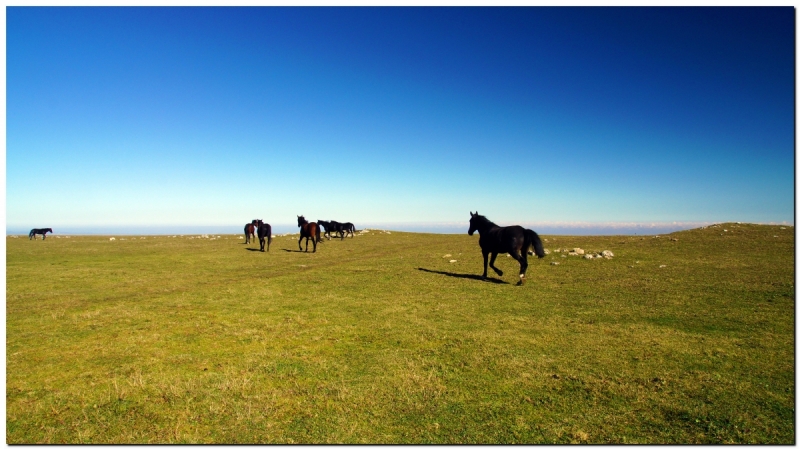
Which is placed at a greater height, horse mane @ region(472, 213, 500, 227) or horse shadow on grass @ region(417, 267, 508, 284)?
horse mane @ region(472, 213, 500, 227)

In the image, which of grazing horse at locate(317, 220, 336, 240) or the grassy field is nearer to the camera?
the grassy field

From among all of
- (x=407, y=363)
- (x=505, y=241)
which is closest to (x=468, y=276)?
(x=505, y=241)

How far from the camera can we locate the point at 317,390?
5680 mm

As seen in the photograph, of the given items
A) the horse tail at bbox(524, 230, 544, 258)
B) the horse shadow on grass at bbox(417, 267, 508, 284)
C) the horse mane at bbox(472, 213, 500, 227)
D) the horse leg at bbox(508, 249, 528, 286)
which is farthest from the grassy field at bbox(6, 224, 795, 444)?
the horse mane at bbox(472, 213, 500, 227)

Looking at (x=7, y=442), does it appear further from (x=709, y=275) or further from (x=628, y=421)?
(x=709, y=275)

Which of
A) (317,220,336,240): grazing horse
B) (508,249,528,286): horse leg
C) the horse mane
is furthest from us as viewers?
(317,220,336,240): grazing horse

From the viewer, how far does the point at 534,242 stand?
15.1m

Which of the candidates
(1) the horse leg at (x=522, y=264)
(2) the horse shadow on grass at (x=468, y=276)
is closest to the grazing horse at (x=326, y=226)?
(2) the horse shadow on grass at (x=468, y=276)

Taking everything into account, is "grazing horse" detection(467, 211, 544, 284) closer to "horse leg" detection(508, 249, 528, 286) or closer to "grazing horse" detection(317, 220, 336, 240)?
"horse leg" detection(508, 249, 528, 286)

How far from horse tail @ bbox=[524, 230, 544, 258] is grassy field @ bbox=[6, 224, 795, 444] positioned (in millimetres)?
1285

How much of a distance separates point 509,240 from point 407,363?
1057cm

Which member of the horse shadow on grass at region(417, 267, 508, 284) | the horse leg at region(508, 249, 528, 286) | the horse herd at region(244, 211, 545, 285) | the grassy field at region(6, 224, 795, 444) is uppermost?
the horse herd at region(244, 211, 545, 285)

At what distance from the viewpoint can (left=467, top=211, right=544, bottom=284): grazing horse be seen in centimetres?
1508

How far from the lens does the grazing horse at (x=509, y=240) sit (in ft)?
49.5
